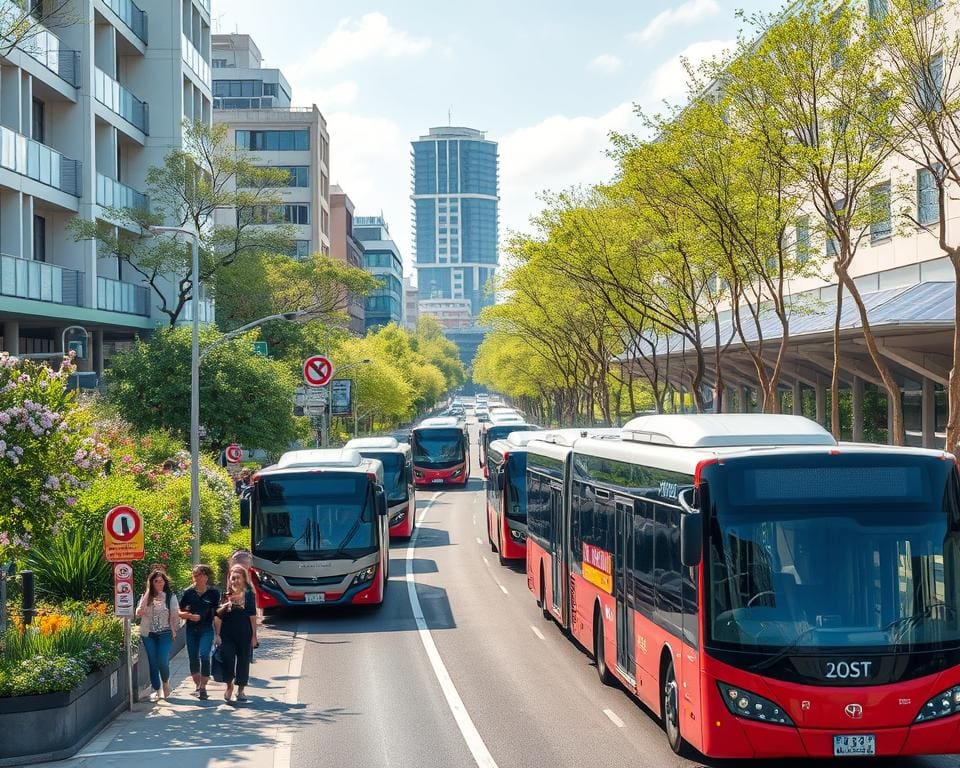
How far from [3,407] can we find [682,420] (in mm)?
8769

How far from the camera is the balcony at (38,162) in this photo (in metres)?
36.5

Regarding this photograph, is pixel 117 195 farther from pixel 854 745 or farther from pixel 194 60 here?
pixel 854 745

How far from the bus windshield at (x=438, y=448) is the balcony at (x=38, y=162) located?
2288 cm

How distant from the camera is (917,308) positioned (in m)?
33.1

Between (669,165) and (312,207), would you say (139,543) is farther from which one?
(312,207)

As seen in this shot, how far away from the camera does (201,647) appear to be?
53.5 ft

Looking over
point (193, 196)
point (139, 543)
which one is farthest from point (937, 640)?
point (193, 196)

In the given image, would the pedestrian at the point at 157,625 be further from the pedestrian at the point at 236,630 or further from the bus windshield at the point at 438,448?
the bus windshield at the point at 438,448

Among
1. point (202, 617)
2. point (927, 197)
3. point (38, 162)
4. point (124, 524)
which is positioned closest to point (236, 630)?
point (202, 617)

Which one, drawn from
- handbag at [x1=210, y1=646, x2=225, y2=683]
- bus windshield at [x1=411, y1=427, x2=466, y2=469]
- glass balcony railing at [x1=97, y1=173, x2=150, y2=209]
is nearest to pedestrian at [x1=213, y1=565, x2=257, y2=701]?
handbag at [x1=210, y1=646, x2=225, y2=683]

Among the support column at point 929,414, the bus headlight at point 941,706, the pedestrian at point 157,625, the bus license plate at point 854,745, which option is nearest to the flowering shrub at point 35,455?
the pedestrian at point 157,625

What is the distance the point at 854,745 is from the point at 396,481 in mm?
27771

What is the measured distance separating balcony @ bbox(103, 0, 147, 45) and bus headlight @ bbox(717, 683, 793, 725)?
135ft

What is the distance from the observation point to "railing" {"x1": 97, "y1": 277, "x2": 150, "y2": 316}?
44375 mm
